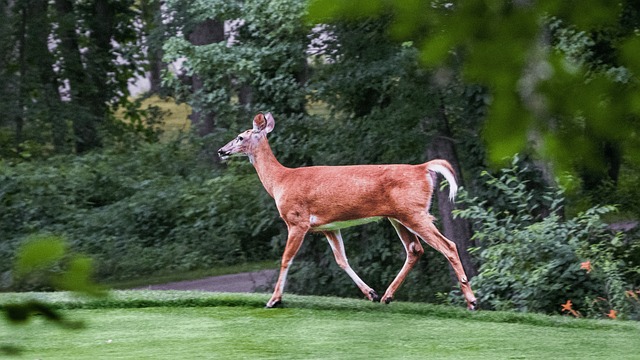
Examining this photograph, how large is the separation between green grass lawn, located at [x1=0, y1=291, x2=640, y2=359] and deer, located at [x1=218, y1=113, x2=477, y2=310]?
437 millimetres

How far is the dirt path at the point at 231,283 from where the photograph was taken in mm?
14656

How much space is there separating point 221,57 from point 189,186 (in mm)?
5567

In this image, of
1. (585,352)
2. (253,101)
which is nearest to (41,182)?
(253,101)

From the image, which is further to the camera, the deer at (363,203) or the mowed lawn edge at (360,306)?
the deer at (363,203)

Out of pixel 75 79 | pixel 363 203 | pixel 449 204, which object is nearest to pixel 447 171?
pixel 363 203

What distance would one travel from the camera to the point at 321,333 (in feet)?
23.1

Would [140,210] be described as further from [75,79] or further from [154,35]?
[75,79]

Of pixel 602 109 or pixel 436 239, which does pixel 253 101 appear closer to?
pixel 436 239

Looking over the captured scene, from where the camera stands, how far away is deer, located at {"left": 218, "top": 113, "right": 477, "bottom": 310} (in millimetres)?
8539

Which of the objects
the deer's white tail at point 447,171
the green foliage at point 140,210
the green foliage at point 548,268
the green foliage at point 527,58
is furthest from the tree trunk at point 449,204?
the green foliage at point 527,58

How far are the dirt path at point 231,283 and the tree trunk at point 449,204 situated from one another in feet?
7.92

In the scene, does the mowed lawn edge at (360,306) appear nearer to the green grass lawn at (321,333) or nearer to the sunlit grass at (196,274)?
the green grass lawn at (321,333)

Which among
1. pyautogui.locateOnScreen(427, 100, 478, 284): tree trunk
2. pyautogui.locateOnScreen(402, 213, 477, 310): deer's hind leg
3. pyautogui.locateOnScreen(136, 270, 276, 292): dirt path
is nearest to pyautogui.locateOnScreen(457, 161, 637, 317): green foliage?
pyautogui.locateOnScreen(402, 213, 477, 310): deer's hind leg

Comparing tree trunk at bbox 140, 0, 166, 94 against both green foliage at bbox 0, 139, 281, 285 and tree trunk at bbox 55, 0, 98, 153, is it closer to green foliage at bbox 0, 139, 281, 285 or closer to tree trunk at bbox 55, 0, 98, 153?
tree trunk at bbox 55, 0, 98, 153
